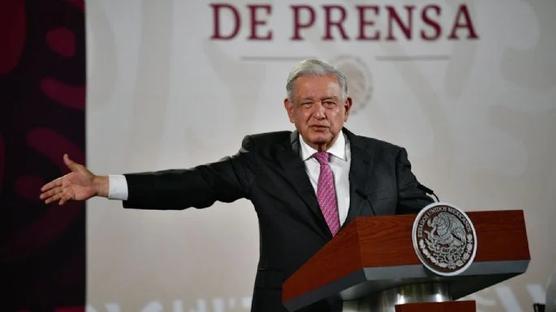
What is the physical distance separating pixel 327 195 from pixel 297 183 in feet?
0.28

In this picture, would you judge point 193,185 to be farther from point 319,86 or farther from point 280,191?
point 319,86

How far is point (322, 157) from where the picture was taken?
239cm

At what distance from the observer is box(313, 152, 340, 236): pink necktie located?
2.25 metres

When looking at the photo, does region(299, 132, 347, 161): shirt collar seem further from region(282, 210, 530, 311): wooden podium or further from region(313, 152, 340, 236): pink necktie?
region(282, 210, 530, 311): wooden podium

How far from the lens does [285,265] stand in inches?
89.7

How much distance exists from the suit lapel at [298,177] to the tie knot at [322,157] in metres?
0.05

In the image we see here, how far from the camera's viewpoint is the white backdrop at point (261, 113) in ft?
11.8

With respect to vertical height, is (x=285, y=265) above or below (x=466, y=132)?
below

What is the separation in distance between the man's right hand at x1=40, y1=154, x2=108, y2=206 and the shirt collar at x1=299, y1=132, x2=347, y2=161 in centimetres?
55

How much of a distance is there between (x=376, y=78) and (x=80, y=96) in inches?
49.2

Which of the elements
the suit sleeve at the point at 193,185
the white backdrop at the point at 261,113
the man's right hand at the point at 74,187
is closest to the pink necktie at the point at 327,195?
the suit sleeve at the point at 193,185

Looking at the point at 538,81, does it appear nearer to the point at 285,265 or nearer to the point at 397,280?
the point at 285,265

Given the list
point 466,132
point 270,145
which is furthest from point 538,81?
point 270,145

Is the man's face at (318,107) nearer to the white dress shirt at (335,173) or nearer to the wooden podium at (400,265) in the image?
the white dress shirt at (335,173)
